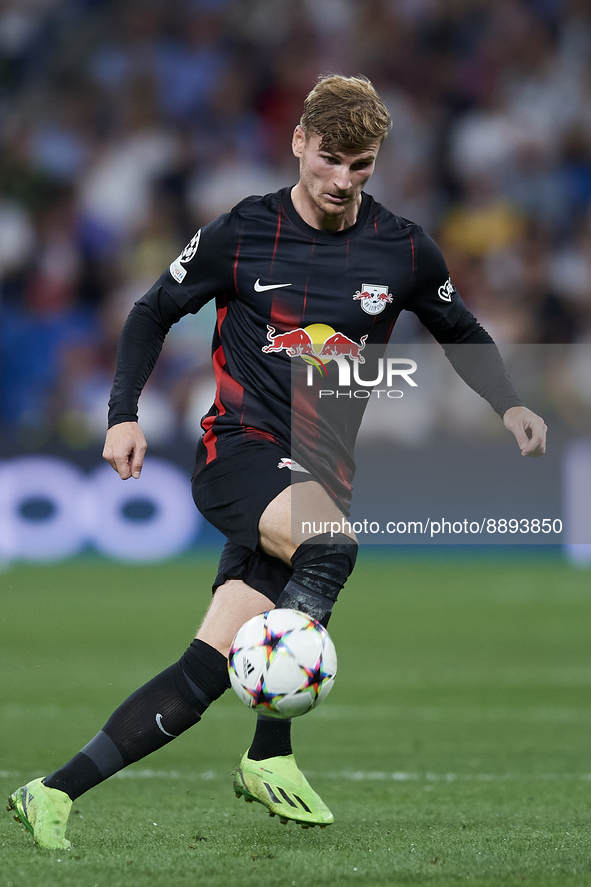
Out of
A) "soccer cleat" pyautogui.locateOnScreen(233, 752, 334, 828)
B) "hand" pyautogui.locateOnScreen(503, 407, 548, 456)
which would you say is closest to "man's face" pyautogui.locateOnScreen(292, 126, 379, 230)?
"hand" pyautogui.locateOnScreen(503, 407, 548, 456)

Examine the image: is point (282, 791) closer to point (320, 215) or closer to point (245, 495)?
point (245, 495)

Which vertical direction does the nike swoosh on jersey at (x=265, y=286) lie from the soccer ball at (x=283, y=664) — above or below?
above

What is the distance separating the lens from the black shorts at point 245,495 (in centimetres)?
370

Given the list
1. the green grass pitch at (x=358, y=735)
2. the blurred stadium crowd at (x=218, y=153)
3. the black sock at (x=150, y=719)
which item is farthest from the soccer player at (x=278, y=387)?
the blurred stadium crowd at (x=218, y=153)

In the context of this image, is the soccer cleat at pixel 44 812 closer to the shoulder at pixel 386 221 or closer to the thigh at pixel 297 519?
the thigh at pixel 297 519

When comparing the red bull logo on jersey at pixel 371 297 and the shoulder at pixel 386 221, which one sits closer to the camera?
the red bull logo on jersey at pixel 371 297

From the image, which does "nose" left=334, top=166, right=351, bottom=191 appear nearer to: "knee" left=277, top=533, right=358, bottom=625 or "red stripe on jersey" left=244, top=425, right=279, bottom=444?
"red stripe on jersey" left=244, top=425, right=279, bottom=444

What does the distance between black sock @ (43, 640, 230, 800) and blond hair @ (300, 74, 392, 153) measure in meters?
1.56

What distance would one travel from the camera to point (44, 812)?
3.57 m

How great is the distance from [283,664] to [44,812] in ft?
2.68

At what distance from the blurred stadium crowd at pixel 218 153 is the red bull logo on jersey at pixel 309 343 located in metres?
7.48

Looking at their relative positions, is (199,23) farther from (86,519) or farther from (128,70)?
(86,519)

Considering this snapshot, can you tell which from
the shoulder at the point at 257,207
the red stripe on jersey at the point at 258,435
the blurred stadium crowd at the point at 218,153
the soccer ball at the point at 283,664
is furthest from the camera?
the blurred stadium crowd at the point at 218,153

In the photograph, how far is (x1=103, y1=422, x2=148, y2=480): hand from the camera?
3738mm
